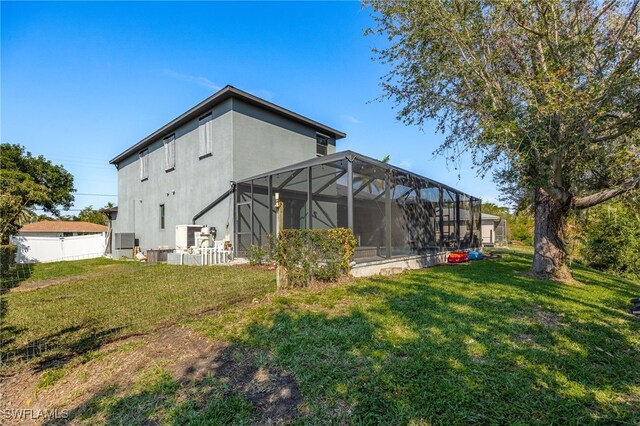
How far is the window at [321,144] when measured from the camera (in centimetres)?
1491

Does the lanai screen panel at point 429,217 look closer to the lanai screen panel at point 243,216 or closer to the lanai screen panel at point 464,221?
the lanai screen panel at point 464,221

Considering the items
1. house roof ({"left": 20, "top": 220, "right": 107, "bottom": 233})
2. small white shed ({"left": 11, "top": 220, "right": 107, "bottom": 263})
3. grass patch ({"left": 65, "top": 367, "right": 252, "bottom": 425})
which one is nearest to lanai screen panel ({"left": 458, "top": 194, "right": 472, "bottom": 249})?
grass patch ({"left": 65, "top": 367, "right": 252, "bottom": 425})

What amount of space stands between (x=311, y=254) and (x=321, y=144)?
10.1 metres

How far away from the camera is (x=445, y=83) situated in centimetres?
823

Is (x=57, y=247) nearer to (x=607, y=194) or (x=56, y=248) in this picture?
(x=56, y=248)

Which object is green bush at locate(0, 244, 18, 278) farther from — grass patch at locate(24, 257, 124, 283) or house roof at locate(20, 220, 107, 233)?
house roof at locate(20, 220, 107, 233)

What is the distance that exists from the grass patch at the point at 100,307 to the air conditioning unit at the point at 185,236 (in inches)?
143

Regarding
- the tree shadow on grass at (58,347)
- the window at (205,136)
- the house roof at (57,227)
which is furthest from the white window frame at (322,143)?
the house roof at (57,227)

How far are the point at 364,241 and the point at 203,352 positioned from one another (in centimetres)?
609

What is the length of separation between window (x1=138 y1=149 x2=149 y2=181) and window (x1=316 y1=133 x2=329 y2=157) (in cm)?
946

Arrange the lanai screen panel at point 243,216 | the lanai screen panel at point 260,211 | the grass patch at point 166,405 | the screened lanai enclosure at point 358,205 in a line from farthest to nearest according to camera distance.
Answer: the lanai screen panel at point 243,216 < the lanai screen panel at point 260,211 < the screened lanai enclosure at point 358,205 < the grass patch at point 166,405

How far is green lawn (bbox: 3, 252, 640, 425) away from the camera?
7.14 feet

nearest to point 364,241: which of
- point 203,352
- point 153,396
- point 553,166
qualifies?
point 553,166

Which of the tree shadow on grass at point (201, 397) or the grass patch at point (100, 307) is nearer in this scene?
the tree shadow on grass at point (201, 397)
